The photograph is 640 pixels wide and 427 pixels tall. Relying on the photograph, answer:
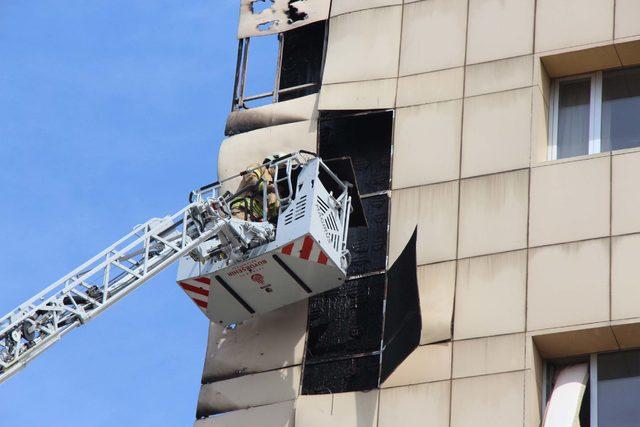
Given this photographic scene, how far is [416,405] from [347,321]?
7.65 ft

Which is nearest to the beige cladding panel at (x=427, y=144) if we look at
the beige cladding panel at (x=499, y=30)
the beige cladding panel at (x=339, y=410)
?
the beige cladding panel at (x=499, y=30)

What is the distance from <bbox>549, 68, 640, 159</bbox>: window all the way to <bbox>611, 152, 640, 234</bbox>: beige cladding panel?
28.9 inches

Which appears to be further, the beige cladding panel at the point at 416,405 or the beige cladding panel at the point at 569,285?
the beige cladding panel at the point at 416,405

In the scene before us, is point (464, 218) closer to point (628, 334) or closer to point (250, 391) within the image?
point (628, 334)

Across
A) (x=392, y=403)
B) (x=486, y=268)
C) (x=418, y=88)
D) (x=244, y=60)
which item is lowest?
(x=392, y=403)

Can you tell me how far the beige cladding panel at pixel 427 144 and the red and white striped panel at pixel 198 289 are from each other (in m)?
3.28

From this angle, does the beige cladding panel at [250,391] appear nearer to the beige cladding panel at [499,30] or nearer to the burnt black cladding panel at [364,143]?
the burnt black cladding panel at [364,143]

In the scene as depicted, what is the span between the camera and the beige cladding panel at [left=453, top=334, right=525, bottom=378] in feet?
Result: 68.1

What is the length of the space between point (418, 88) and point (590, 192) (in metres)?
3.73

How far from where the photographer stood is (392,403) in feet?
70.1

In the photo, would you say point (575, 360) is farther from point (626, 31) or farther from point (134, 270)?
point (134, 270)

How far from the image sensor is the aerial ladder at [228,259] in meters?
22.7

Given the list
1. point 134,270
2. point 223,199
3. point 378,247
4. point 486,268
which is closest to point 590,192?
point 486,268

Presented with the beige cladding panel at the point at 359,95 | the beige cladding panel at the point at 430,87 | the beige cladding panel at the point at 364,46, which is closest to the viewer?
the beige cladding panel at the point at 430,87
